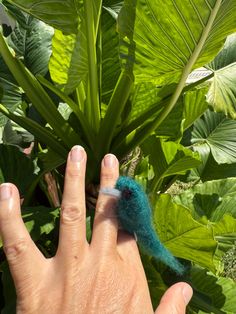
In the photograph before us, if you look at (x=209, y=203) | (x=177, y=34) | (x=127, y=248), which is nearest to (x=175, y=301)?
(x=127, y=248)

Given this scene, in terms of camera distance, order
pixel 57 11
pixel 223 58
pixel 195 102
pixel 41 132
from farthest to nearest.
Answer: pixel 223 58
pixel 195 102
pixel 41 132
pixel 57 11

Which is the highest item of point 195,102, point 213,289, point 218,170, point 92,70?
point 92,70

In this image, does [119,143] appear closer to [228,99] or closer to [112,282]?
[228,99]

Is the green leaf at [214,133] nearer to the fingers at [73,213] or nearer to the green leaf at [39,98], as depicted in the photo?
the green leaf at [39,98]

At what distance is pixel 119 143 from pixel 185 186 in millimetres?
1410

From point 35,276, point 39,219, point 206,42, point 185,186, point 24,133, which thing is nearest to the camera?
point 35,276

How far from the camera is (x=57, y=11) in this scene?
86 cm

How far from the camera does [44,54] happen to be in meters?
1.21

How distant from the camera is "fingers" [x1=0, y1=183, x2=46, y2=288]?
618 millimetres

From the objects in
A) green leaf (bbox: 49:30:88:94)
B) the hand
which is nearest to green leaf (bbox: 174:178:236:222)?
green leaf (bbox: 49:30:88:94)

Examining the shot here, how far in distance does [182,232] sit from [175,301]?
0.25 metres

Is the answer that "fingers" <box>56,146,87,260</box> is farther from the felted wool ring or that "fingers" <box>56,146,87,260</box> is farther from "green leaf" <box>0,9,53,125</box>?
"green leaf" <box>0,9,53,125</box>

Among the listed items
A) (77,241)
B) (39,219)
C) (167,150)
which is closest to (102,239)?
(77,241)

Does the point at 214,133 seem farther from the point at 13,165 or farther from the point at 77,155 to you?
the point at 77,155
